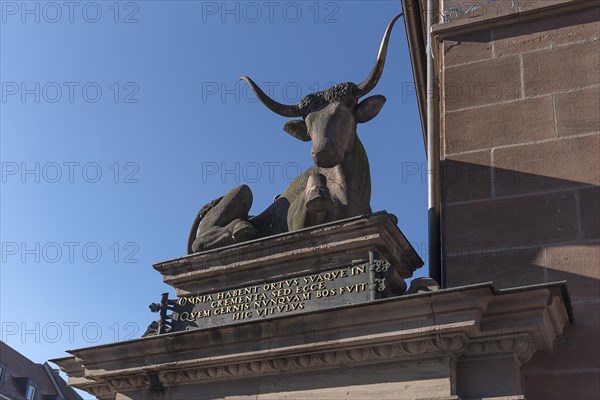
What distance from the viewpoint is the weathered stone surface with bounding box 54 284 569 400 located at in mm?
5539

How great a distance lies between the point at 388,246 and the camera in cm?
679

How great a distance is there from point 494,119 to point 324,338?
2.85 metres

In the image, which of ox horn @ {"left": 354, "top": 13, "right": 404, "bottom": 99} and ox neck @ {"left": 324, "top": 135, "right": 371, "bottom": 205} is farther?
ox horn @ {"left": 354, "top": 13, "right": 404, "bottom": 99}

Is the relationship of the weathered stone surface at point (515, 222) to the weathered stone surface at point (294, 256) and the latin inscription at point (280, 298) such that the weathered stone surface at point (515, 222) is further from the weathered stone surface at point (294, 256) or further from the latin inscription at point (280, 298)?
the latin inscription at point (280, 298)

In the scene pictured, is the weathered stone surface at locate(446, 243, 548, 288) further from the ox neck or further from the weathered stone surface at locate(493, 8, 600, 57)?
the weathered stone surface at locate(493, 8, 600, 57)

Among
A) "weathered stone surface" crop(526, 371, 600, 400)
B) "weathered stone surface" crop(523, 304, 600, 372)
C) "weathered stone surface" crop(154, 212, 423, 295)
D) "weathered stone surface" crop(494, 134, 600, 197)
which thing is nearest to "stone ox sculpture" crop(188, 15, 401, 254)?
"weathered stone surface" crop(154, 212, 423, 295)

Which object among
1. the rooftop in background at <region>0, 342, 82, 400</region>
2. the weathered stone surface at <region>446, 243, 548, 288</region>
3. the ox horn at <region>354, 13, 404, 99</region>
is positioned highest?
the rooftop in background at <region>0, 342, 82, 400</region>

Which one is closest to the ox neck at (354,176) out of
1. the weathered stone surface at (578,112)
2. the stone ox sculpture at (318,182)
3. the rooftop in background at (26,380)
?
the stone ox sculpture at (318,182)

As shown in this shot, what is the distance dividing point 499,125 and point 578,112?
28.4 inches

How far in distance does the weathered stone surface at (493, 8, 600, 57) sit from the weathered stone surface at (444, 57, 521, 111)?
181mm

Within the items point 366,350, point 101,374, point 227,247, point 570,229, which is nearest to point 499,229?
point 570,229

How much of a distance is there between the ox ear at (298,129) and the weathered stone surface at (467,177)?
5.48 ft

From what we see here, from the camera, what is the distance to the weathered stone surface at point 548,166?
6762mm

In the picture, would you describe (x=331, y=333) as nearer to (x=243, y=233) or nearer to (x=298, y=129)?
(x=243, y=233)
